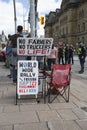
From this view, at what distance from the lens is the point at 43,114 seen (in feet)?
24.3

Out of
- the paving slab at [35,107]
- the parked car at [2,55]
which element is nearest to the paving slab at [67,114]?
the paving slab at [35,107]

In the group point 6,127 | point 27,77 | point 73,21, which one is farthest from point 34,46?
point 73,21

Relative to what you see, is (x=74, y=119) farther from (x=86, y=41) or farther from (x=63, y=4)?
(x=63, y=4)

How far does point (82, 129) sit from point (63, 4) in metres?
117

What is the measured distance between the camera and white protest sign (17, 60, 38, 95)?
27.7 ft

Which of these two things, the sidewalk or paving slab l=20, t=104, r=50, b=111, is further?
paving slab l=20, t=104, r=50, b=111

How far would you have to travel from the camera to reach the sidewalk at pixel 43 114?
6.52m

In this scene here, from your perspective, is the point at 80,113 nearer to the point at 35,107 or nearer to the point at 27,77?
the point at 35,107

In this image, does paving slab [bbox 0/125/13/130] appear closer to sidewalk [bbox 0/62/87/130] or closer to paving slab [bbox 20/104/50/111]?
sidewalk [bbox 0/62/87/130]

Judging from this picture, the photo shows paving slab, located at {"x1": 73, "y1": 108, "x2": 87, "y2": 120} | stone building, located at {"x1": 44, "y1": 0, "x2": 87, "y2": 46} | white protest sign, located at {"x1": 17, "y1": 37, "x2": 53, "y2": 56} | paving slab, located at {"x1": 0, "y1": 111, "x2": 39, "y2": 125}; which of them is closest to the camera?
paving slab, located at {"x1": 0, "y1": 111, "x2": 39, "y2": 125}

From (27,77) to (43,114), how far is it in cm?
139

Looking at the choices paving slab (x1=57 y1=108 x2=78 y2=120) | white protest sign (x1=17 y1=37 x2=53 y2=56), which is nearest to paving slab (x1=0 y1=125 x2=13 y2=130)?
paving slab (x1=57 y1=108 x2=78 y2=120)

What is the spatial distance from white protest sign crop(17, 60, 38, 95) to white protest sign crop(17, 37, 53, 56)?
41cm

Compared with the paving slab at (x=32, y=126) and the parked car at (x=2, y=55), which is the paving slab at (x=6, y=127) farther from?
the parked car at (x=2, y=55)
